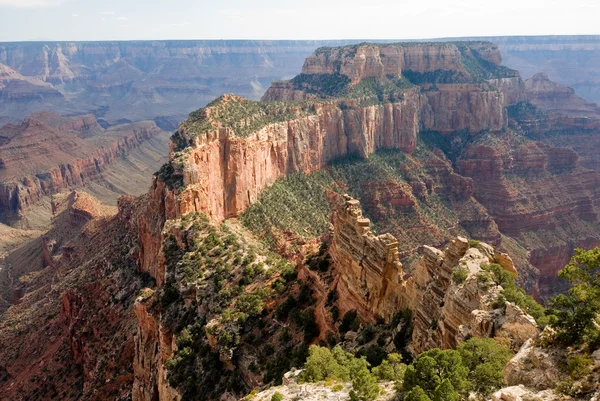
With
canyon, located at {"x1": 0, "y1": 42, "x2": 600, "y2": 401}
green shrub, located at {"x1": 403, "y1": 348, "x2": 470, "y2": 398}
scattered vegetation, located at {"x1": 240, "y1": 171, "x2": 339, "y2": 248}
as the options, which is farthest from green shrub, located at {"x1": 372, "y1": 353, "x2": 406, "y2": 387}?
scattered vegetation, located at {"x1": 240, "y1": 171, "x2": 339, "y2": 248}

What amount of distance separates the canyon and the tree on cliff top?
141 inches

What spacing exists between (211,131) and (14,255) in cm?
8704

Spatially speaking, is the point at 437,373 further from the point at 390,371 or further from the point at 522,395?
the point at 390,371

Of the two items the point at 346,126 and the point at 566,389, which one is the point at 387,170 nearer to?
the point at 346,126

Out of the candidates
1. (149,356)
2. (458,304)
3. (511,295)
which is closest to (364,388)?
(458,304)

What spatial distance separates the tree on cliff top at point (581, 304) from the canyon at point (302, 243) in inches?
141

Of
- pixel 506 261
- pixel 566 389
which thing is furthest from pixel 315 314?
pixel 566 389

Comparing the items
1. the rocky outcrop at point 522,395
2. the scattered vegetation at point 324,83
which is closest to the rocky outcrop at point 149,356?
the rocky outcrop at point 522,395

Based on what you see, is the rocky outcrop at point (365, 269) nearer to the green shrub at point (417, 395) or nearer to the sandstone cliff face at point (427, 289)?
the sandstone cliff face at point (427, 289)

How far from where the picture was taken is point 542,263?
4631 inches

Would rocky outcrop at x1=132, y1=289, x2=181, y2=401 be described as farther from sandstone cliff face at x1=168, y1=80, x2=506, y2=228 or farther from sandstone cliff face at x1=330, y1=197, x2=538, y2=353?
sandstone cliff face at x1=330, y1=197, x2=538, y2=353

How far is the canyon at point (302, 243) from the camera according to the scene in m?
38.5

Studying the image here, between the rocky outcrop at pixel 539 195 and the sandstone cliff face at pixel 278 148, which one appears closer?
the sandstone cliff face at pixel 278 148

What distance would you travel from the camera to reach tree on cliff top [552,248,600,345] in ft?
64.9
